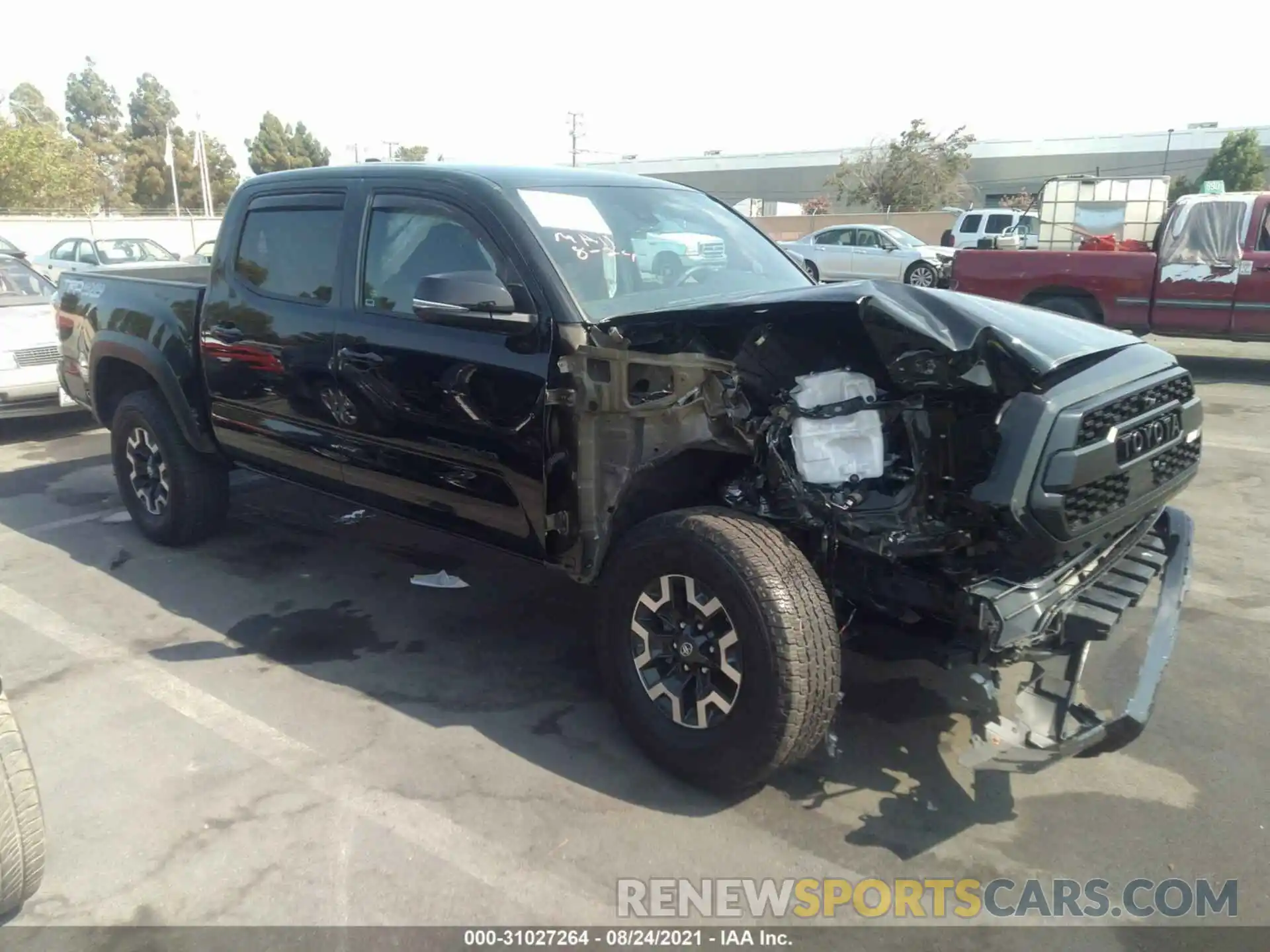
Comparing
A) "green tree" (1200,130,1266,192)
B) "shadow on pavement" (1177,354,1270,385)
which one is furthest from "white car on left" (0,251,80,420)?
"green tree" (1200,130,1266,192)

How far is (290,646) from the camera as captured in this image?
430 cm

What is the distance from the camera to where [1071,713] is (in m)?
2.86

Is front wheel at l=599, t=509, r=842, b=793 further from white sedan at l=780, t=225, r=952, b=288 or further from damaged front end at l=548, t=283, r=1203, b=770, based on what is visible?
white sedan at l=780, t=225, r=952, b=288

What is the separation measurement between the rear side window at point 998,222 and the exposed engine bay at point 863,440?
20.6m

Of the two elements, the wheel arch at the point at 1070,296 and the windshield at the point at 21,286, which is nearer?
the windshield at the point at 21,286

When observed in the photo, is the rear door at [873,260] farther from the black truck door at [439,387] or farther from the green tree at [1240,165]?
the green tree at [1240,165]

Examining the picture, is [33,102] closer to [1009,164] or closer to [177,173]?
[177,173]

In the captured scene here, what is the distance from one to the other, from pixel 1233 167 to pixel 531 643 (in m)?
45.6

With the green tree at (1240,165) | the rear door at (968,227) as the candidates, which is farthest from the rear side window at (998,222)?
the green tree at (1240,165)

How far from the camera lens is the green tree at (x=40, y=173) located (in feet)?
133

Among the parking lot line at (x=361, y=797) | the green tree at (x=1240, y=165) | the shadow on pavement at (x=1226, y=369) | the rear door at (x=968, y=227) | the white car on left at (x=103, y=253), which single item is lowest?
the parking lot line at (x=361, y=797)

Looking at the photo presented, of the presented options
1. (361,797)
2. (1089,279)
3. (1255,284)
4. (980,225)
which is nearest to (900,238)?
(980,225)

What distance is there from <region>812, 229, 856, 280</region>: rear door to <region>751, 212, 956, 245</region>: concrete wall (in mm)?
Result: 13092

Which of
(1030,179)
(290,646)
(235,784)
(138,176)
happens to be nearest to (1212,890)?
(235,784)
